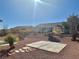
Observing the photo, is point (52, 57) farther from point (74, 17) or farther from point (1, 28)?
point (1, 28)

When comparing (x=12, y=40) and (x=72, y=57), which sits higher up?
(x=12, y=40)

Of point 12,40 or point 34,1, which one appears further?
point 34,1

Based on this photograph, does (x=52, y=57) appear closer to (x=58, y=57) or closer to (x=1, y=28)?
(x=58, y=57)

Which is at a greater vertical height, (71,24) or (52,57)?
(71,24)

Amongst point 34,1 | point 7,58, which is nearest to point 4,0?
point 34,1

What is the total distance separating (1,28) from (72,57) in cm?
2695

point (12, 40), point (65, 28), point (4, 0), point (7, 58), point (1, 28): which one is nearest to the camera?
point (7, 58)

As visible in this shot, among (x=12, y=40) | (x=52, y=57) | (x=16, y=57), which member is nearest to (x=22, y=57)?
(x=16, y=57)

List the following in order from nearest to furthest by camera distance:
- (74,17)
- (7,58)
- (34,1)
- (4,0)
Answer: (7,58) < (34,1) < (4,0) < (74,17)

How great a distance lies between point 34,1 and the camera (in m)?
13.3

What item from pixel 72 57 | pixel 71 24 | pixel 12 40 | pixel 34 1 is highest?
pixel 34 1

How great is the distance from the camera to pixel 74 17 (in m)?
27.2

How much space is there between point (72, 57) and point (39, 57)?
73.3 inches

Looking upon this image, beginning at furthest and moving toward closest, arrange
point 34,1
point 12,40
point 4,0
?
point 4,0 → point 34,1 → point 12,40
